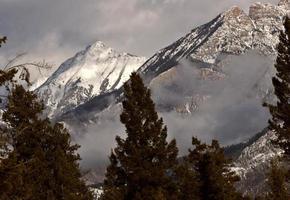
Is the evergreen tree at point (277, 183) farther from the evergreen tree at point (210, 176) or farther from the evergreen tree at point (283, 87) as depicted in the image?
the evergreen tree at point (210, 176)

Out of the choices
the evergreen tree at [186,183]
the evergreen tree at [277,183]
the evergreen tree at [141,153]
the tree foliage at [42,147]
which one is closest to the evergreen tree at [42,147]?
the tree foliage at [42,147]

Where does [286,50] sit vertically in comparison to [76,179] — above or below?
above

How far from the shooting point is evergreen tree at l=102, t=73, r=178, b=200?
38438mm

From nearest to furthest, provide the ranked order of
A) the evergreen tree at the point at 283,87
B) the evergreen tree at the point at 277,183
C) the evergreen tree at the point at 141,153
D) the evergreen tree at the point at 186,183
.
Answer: the evergreen tree at the point at 141,153 < the evergreen tree at the point at 186,183 < the evergreen tree at the point at 283,87 < the evergreen tree at the point at 277,183

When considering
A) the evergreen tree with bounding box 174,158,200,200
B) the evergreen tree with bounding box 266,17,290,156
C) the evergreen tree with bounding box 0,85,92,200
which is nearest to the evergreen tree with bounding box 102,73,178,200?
the evergreen tree with bounding box 174,158,200,200

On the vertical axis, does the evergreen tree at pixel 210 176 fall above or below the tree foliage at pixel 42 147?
below

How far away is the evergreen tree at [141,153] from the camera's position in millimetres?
38438

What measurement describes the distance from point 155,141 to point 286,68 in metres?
9.68

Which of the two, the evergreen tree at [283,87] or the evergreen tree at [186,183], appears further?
the evergreen tree at [283,87]

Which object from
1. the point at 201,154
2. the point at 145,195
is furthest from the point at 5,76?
the point at 201,154

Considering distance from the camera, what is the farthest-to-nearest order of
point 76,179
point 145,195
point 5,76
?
point 76,179 < point 145,195 < point 5,76

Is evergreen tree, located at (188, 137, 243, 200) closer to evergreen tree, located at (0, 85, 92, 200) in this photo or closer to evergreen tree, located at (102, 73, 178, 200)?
evergreen tree, located at (102, 73, 178, 200)

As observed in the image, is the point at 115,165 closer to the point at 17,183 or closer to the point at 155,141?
the point at 155,141

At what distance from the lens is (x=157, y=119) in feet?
130
